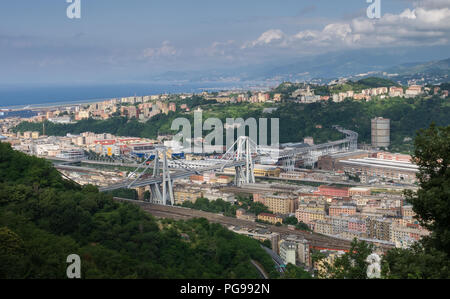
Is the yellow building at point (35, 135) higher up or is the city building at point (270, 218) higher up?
the yellow building at point (35, 135)

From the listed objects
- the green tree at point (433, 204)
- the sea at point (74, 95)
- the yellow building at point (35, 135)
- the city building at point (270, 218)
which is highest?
the sea at point (74, 95)

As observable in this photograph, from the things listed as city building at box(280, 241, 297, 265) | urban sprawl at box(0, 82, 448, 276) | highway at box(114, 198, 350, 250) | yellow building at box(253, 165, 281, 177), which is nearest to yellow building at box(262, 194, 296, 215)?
urban sprawl at box(0, 82, 448, 276)

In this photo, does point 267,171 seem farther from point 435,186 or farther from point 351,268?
point 351,268

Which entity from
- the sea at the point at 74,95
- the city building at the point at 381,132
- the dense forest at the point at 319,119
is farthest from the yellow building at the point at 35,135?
the sea at the point at 74,95

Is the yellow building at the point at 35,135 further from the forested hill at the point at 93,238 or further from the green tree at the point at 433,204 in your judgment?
the green tree at the point at 433,204
